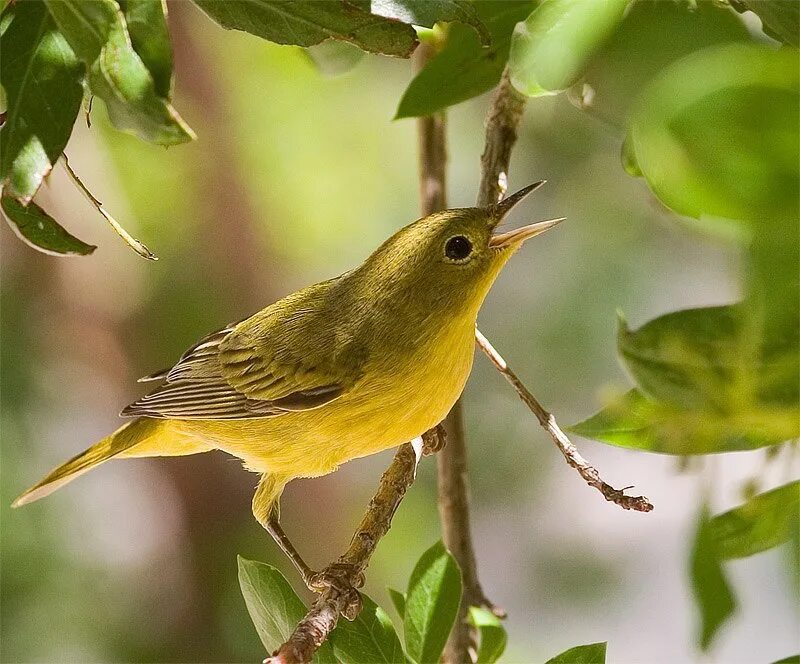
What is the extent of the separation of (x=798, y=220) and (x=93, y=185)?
3299 millimetres

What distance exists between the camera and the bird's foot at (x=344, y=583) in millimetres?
1150

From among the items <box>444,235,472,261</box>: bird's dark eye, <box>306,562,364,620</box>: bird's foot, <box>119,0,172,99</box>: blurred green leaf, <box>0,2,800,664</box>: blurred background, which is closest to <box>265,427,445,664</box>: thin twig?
<box>306,562,364,620</box>: bird's foot

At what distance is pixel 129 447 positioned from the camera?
6.40ft

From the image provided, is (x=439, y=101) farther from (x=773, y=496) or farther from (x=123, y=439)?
(x=123, y=439)

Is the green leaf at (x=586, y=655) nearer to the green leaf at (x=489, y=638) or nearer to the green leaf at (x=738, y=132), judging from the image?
the green leaf at (x=489, y=638)

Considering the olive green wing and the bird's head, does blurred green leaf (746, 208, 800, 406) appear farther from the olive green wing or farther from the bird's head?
the olive green wing

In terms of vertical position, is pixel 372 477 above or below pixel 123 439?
below

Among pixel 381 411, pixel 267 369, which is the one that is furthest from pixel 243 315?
pixel 381 411

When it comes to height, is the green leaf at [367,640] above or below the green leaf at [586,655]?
below

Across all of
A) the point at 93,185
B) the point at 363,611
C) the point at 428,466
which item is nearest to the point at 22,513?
the point at 93,185

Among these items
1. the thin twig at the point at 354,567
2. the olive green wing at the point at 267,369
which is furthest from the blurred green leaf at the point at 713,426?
the olive green wing at the point at 267,369

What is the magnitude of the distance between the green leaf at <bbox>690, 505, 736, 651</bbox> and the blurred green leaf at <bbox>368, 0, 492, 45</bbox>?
1.99 feet

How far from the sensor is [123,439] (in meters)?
1.95

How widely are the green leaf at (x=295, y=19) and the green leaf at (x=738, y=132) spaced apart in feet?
1.89
